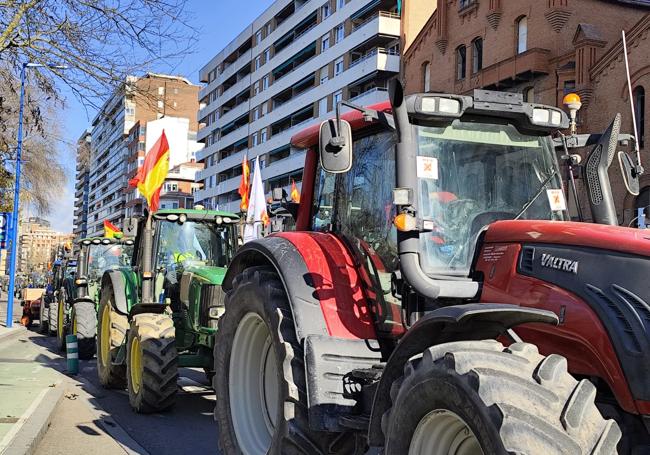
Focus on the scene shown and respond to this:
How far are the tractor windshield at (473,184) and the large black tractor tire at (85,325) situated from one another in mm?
10950

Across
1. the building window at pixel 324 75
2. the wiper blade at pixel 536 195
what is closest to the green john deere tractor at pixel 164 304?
the wiper blade at pixel 536 195

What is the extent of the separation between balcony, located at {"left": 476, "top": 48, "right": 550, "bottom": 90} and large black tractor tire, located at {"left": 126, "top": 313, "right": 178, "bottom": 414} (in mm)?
23091

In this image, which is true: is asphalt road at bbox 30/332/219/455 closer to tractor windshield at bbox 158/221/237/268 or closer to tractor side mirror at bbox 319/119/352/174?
tractor windshield at bbox 158/221/237/268

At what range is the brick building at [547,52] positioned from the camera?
23812 mm

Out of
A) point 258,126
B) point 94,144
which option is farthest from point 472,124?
point 258,126

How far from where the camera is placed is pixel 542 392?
254 cm

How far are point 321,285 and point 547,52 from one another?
2611 centimetres

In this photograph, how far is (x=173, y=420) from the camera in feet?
25.9

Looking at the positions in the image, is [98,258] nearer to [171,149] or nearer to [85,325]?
[85,325]

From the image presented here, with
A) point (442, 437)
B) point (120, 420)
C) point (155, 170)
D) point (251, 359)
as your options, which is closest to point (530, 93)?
point (155, 170)

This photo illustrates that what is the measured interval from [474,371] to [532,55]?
88.9ft

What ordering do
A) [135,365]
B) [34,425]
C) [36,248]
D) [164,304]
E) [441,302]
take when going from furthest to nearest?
1. [36,248]
2. [164,304]
3. [135,365]
4. [34,425]
5. [441,302]

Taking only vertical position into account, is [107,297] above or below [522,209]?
below

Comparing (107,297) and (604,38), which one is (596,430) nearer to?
(107,297)
